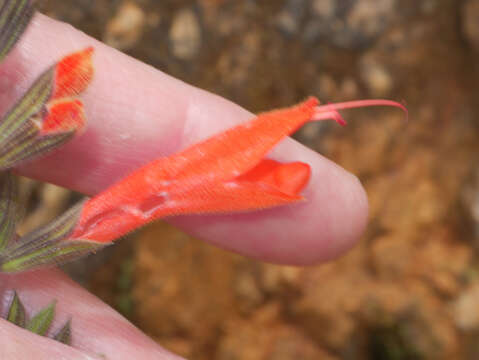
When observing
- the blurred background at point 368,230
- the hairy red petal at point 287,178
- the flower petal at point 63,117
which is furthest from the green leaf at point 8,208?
the blurred background at point 368,230

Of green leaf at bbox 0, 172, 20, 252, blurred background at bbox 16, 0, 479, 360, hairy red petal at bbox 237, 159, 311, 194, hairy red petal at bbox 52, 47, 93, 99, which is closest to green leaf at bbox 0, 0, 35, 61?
hairy red petal at bbox 52, 47, 93, 99

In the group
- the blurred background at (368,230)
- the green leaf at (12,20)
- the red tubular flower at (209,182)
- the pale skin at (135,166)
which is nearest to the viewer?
the green leaf at (12,20)

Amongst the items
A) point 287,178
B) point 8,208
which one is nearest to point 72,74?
point 8,208

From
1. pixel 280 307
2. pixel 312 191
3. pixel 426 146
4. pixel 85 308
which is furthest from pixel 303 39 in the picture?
pixel 85 308

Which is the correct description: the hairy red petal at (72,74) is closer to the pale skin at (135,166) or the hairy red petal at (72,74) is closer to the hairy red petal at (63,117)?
the hairy red petal at (63,117)

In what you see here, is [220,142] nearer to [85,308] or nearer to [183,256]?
[85,308]

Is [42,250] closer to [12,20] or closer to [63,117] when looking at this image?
[63,117]
